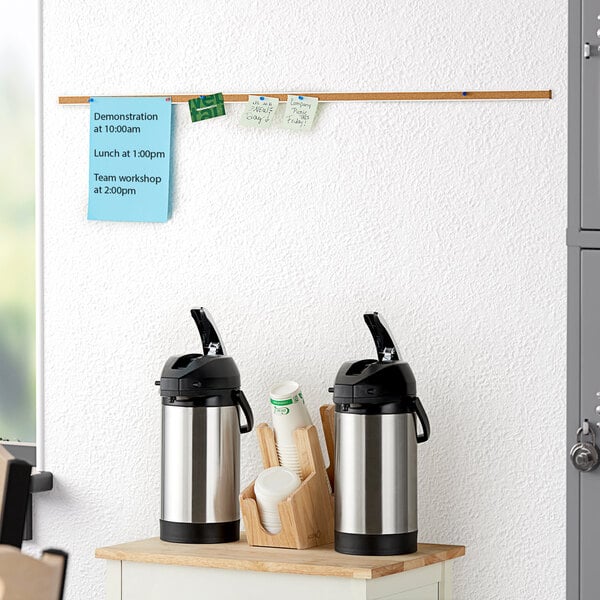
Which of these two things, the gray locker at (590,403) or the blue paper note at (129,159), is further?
the blue paper note at (129,159)

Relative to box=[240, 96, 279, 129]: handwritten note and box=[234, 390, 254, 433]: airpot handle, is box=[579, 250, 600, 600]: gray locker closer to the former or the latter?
box=[234, 390, 254, 433]: airpot handle

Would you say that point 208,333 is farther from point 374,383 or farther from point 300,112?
point 300,112

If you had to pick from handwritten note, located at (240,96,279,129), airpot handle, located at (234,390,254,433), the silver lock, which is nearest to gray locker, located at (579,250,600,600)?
the silver lock

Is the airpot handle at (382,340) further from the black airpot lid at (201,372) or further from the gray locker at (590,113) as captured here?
the gray locker at (590,113)

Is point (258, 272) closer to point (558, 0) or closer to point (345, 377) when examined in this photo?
point (345, 377)

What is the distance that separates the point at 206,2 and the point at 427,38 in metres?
0.50

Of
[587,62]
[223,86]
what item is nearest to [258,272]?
[223,86]

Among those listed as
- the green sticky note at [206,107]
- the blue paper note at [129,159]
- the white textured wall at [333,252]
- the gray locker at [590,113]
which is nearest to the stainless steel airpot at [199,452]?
the white textured wall at [333,252]

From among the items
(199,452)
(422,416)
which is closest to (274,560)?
(199,452)

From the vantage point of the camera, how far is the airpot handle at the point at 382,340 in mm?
1867

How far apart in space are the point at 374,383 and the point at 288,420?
9.2 inches

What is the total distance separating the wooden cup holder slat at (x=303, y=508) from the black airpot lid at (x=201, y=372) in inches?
5.5

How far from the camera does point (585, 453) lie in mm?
1733

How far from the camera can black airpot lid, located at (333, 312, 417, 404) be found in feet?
5.76
